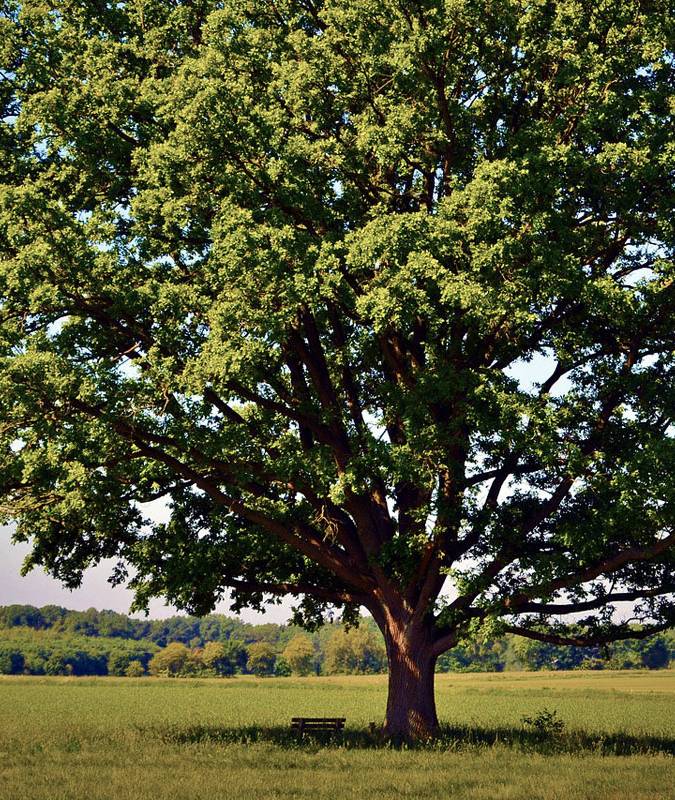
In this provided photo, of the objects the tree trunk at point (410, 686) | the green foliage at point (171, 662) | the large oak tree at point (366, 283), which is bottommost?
the green foliage at point (171, 662)

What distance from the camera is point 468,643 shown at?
22.7m

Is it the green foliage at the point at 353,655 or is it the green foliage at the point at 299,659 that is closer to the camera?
the green foliage at the point at 299,659

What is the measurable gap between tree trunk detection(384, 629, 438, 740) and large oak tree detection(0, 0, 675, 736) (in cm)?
8

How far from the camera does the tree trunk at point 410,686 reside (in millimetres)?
24828

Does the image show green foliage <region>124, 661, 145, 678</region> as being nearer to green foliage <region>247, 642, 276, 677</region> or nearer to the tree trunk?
green foliage <region>247, 642, 276, 677</region>

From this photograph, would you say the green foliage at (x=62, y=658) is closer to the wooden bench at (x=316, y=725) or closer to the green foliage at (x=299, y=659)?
the green foliage at (x=299, y=659)

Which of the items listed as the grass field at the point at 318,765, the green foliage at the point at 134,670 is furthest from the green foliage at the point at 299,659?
the grass field at the point at 318,765

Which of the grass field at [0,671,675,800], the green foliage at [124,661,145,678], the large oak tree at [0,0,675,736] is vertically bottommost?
the green foliage at [124,661,145,678]

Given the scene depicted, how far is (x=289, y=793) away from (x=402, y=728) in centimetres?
937

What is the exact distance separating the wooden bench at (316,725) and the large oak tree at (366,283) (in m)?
3.25

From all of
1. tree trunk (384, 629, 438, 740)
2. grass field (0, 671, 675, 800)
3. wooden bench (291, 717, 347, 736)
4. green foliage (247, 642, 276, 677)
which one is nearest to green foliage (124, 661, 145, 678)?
green foliage (247, 642, 276, 677)

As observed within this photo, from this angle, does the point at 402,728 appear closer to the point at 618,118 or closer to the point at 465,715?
the point at 618,118

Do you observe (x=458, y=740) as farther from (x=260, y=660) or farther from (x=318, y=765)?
(x=260, y=660)

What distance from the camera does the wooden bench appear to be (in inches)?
1054
